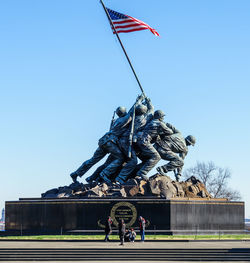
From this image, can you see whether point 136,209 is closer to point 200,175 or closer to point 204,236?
point 204,236

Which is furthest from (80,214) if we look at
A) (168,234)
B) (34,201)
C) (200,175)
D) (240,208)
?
Answer: (200,175)

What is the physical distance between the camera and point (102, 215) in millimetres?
30188

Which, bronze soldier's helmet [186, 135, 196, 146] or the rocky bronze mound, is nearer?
the rocky bronze mound

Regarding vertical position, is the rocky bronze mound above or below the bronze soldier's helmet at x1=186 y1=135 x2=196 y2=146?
below

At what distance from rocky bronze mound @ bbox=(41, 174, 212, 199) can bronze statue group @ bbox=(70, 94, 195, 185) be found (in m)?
1.06

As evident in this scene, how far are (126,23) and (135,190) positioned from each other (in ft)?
29.1

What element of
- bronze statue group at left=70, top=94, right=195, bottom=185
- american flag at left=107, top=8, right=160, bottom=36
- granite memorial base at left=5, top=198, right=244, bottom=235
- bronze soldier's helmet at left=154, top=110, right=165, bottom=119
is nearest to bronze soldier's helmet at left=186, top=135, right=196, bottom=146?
bronze statue group at left=70, top=94, right=195, bottom=185

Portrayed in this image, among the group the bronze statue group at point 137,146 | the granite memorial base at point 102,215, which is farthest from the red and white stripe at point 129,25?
the granite memorial base at point 102,215

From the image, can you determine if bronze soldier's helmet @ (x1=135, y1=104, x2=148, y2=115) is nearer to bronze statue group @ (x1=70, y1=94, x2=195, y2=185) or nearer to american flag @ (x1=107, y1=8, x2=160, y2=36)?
bronze statue group @ (x1=70, y1=94, x2=195, y2=185)

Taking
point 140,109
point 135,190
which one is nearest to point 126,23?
point 140,109

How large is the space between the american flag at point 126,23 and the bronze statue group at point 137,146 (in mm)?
3818

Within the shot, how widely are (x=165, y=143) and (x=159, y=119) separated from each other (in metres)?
1.41

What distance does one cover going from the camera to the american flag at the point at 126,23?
32719mm

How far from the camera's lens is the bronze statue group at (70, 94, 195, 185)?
109 feet
